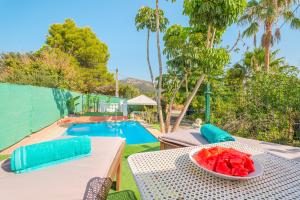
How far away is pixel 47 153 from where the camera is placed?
1.94 m

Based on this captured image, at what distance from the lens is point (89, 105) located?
58.6ft

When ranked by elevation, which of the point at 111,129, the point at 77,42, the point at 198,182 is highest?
the point at 77,42

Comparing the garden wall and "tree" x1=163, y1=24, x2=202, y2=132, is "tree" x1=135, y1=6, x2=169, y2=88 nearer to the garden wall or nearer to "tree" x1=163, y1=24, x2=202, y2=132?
"tree" x1=163, y1=24, x2=202, y2=132

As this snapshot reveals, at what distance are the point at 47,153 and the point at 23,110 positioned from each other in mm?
6328

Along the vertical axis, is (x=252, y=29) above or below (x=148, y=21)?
above

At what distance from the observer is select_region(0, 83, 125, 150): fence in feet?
18.3

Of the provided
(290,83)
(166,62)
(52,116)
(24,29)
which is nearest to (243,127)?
(290,83)

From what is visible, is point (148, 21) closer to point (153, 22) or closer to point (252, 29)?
point (153, 22)

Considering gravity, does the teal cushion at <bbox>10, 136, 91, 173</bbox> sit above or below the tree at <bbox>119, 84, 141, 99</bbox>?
below

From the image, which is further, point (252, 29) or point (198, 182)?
point (252, 29)

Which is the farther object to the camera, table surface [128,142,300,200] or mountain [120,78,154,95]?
mountain [120,78,154,95]

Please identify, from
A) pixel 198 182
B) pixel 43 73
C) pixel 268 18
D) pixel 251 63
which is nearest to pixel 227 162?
pixel 198 182

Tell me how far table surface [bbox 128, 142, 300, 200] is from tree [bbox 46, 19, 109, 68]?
75.7 feet

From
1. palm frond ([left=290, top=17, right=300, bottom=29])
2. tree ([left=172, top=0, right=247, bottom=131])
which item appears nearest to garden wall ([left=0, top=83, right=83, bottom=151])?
tree ([left=172, top=0, right=247, bottom=131])
